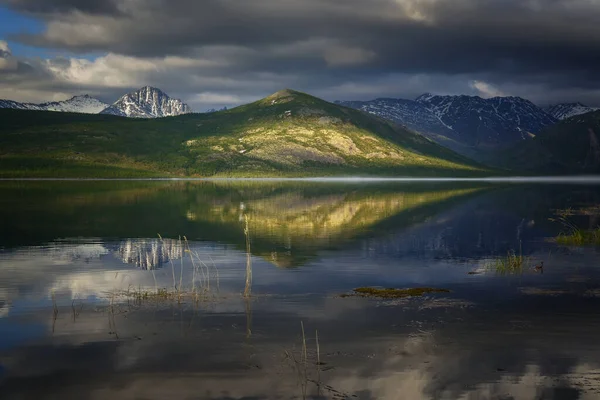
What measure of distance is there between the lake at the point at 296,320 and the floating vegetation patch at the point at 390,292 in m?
0.60

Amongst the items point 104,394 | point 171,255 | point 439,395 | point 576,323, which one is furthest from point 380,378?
point 171,255

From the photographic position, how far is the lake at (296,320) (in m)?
24.4

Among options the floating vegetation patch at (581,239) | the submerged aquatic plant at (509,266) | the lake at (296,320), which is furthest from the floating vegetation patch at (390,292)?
the floating vegetation patch at (581,239)

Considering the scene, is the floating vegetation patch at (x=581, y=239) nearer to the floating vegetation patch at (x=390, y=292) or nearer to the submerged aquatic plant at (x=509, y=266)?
the submerged aquatic plant at (x=509, y=266)

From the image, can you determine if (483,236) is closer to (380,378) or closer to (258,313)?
(258,313)

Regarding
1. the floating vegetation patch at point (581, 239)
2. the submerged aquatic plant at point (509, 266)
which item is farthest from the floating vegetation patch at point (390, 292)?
the floating vegetation patch at point (581, 239)

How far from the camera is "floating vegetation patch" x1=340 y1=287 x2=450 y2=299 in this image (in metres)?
41.1

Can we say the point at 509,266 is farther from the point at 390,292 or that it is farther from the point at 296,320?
the point at 296,320

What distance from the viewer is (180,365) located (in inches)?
1039

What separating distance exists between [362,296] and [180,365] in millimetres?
17097

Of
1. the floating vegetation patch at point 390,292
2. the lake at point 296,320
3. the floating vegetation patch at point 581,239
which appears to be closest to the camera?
the lake at point 296,320

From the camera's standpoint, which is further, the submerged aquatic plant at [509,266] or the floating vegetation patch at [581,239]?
the floating vegetation patch at [581,239]

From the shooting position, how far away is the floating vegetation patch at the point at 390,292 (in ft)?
135

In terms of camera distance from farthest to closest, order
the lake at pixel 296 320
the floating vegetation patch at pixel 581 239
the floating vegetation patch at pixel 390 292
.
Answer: the floating vegetation patch at pixel 581 239 < the floating vegetation patch at pixel 390 292 < the lake at pixel 296 320
